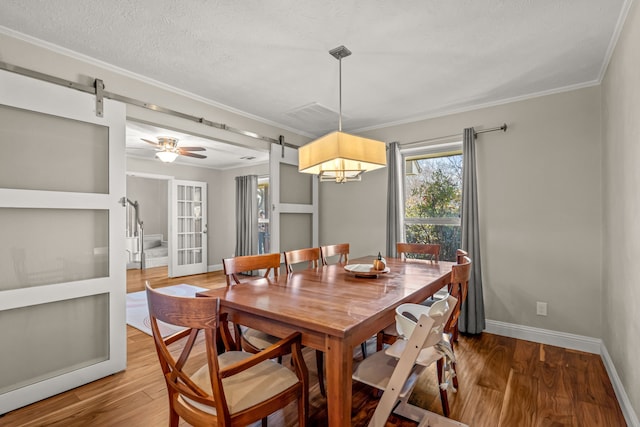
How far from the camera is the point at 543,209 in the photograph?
120 inches

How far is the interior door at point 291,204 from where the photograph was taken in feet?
13.2

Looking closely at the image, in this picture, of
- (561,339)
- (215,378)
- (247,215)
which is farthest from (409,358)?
(247,215)

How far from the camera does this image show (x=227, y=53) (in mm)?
2383

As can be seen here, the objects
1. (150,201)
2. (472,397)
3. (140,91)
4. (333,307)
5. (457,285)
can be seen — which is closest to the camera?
(333,307)

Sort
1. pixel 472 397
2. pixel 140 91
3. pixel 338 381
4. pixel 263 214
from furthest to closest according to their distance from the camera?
pixel 263 214 → pixel 140 91 → pixel 472 397 → pixel 338 381

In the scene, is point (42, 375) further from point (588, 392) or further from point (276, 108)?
point (588, 392)

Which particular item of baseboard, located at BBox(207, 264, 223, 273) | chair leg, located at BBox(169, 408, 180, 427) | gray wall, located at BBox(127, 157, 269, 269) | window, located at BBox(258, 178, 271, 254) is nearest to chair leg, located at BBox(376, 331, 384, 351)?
chair leg, located at BBox(169, 408, 180, 427)

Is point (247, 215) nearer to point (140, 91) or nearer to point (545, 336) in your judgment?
point (140, 91)

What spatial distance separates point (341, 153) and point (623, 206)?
1886mm

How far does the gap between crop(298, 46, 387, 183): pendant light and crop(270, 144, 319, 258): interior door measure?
1503 millimetres

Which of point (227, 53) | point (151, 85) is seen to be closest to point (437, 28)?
point (227, 53)

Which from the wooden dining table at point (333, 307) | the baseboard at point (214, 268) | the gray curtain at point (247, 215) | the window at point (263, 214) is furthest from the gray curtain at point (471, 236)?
the baseboard at point (214, 268)

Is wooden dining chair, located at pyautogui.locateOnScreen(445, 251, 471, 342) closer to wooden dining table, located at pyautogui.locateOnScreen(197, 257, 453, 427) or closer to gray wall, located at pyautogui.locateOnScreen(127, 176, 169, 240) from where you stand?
wooden dining table, located at pyautogui.locateOnScreen(197, 257, 453, 427)

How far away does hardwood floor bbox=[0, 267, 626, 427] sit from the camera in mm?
1882
